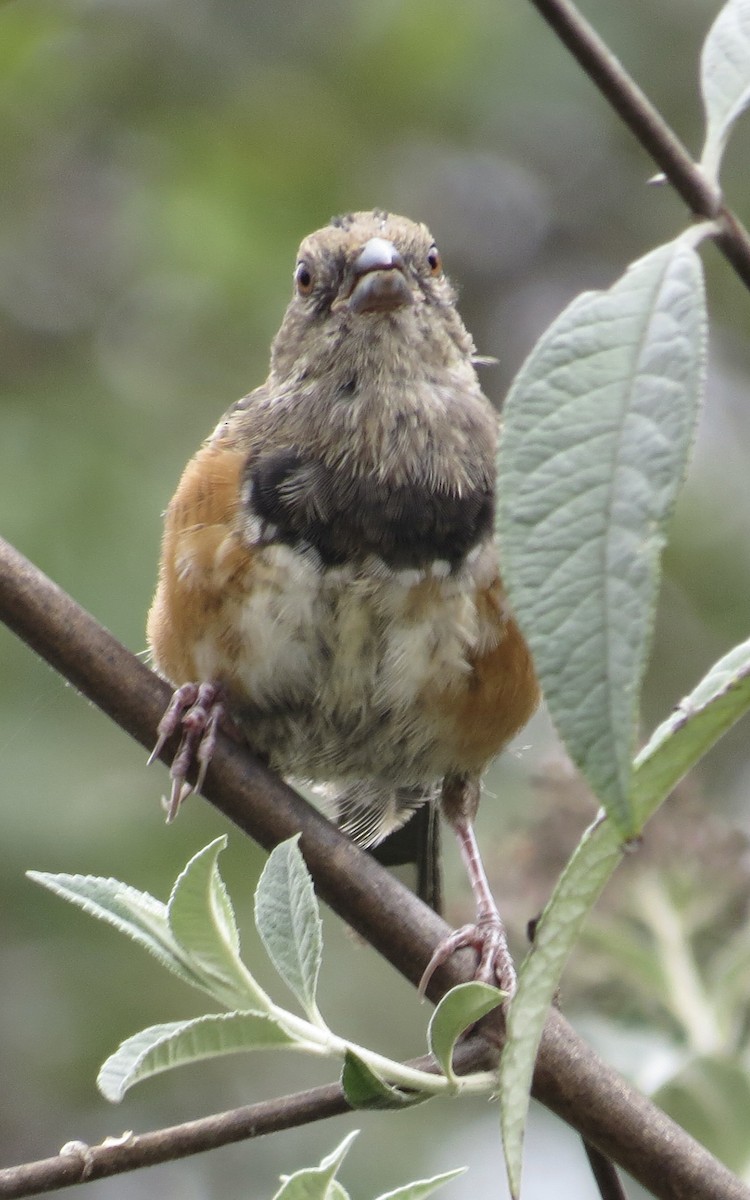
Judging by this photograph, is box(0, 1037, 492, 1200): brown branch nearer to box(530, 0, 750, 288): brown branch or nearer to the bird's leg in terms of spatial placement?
the bird's leg

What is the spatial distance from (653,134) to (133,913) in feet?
3.27

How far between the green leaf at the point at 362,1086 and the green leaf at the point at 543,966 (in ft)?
0.47

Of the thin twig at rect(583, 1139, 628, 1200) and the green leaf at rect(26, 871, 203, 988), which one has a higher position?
the green leaf at rect(26, 871, 203, 988)

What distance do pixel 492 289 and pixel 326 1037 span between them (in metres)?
4.72

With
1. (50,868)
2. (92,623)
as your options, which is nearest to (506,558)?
(92,623)

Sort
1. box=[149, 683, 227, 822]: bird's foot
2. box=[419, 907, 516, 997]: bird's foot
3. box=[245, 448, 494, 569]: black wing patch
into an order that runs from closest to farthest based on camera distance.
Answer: box=[149, 683, 227, 822]: bird's foot
box=[419, 907, 516, 997]: bird's foot
box=[245, 448, 494, 569]: black wing patch

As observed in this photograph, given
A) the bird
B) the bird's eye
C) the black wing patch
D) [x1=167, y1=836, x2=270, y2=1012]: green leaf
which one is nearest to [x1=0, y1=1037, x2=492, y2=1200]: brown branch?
[x1=167, y1=836, x2=270, y2=1012]: green leaf

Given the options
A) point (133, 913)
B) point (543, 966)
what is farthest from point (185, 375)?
point (543, 966)

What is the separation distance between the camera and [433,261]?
3.28m

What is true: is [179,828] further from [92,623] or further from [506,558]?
[506,558]

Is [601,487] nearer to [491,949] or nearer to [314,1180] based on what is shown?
[314,1180]

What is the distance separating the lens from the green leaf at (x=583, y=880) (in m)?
1.28

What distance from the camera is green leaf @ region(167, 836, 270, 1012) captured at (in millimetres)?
1741

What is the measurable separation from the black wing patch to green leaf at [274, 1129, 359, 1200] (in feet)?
4.69
